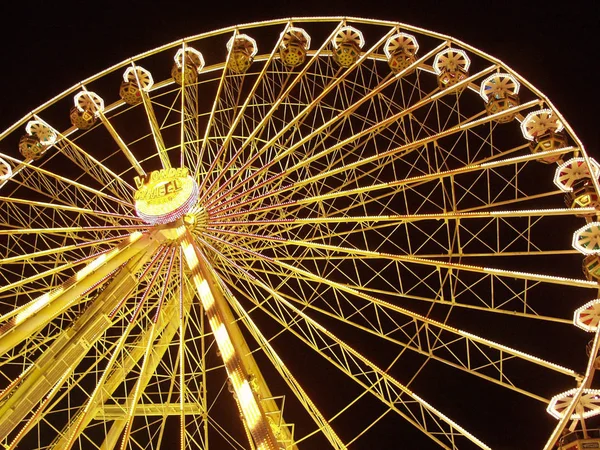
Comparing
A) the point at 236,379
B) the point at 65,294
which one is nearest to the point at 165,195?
the point at 65,294

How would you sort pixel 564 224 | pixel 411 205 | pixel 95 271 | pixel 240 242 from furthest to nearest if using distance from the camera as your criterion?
pixel 411 205, pixel 564 224, pixel 240 242, pixel 95 271

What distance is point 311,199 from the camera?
41.3 feet

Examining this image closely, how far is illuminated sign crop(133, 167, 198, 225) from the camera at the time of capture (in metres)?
12.3

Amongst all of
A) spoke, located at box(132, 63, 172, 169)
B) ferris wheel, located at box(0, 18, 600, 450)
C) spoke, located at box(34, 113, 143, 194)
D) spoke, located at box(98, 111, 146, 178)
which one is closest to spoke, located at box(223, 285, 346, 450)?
ferris wheel, located at box(0, 18, 600, 450)

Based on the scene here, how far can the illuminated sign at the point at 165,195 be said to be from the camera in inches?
484

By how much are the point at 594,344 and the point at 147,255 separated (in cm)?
813

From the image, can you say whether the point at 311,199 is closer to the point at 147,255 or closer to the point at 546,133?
the point at 147,255

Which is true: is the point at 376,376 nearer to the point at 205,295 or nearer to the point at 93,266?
the point at 205,295

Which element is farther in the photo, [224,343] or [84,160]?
[84,160]

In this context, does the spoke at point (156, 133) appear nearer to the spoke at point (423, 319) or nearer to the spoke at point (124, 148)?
the spoke at point (124, 148)

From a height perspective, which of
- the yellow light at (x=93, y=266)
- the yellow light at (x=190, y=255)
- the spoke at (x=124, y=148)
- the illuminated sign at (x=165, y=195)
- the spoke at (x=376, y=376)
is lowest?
the spoke at (x=376, y=376)

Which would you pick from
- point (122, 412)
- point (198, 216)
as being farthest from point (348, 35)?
point (122, 412)

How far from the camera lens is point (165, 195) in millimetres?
12625

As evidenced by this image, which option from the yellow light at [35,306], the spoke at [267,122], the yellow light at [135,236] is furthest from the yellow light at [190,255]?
the yellow light at [35,306]
